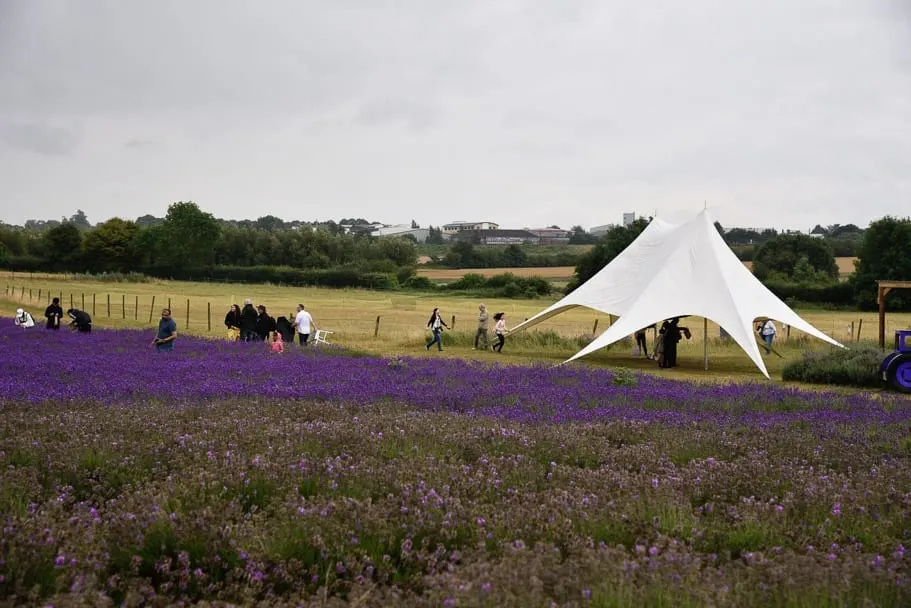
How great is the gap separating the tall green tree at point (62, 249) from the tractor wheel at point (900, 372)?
300 feet

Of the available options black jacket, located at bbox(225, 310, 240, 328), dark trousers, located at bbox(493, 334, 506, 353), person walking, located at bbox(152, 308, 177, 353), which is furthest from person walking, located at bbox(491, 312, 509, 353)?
person walking, located at bbox(152, 308, 177, 353)

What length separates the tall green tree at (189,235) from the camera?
96.4 meters

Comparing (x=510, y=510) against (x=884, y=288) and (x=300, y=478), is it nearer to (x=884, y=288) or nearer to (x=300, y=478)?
(x=300, y=478)

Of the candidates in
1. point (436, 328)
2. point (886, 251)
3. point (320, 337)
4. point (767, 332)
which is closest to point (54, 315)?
point (320, 337)

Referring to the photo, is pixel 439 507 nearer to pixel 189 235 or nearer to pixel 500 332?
pixel 500 332

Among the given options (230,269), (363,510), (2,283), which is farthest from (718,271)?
(230,269)

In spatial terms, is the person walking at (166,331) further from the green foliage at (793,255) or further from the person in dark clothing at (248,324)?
the green foliage at (793,255)

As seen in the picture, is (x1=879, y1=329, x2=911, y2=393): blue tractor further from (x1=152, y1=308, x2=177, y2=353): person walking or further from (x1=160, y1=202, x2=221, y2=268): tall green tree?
(x1=160, y1=202, x2=221, y2=268): tall green tree

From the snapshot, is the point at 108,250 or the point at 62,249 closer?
the point at 108,250

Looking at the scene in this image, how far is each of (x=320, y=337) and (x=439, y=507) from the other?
77.0 feet

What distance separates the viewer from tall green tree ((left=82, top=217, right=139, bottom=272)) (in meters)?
93.0

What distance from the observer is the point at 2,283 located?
227 ft

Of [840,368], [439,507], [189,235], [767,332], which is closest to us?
[439,507]

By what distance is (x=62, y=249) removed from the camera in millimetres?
93750
